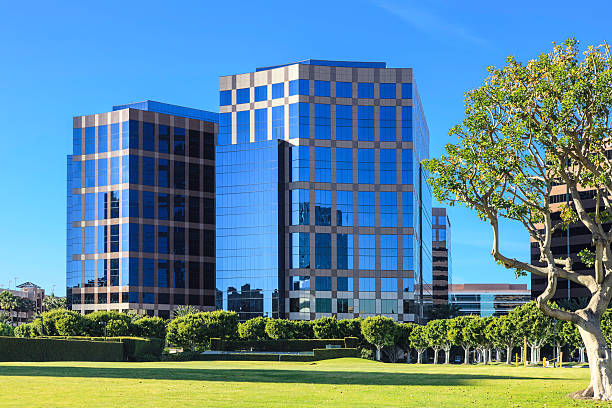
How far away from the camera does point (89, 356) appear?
77375mm

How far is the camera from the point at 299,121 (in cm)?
16188

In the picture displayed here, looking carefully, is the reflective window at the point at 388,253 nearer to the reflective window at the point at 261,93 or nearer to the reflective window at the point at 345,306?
the reflective window at the point at 345,306

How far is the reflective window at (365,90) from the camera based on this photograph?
163125 mm

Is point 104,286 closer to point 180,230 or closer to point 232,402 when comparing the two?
point 180,230

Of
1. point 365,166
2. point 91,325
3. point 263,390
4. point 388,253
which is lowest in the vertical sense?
point 91,325

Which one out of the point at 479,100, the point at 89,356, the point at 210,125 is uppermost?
the point at 210,125

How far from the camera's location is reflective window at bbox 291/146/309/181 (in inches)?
6314

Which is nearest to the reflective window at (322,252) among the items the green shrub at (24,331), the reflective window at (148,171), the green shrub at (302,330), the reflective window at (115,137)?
the green shrub at (302,330)

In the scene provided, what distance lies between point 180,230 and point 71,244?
85.7 ft

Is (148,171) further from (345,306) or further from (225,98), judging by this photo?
(345,306)

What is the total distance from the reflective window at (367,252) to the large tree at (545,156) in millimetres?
119970

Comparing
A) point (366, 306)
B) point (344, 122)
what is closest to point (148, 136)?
point (344, 122)

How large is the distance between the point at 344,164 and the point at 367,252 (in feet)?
59.5

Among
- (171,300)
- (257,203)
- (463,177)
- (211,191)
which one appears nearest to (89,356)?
(463,177)
